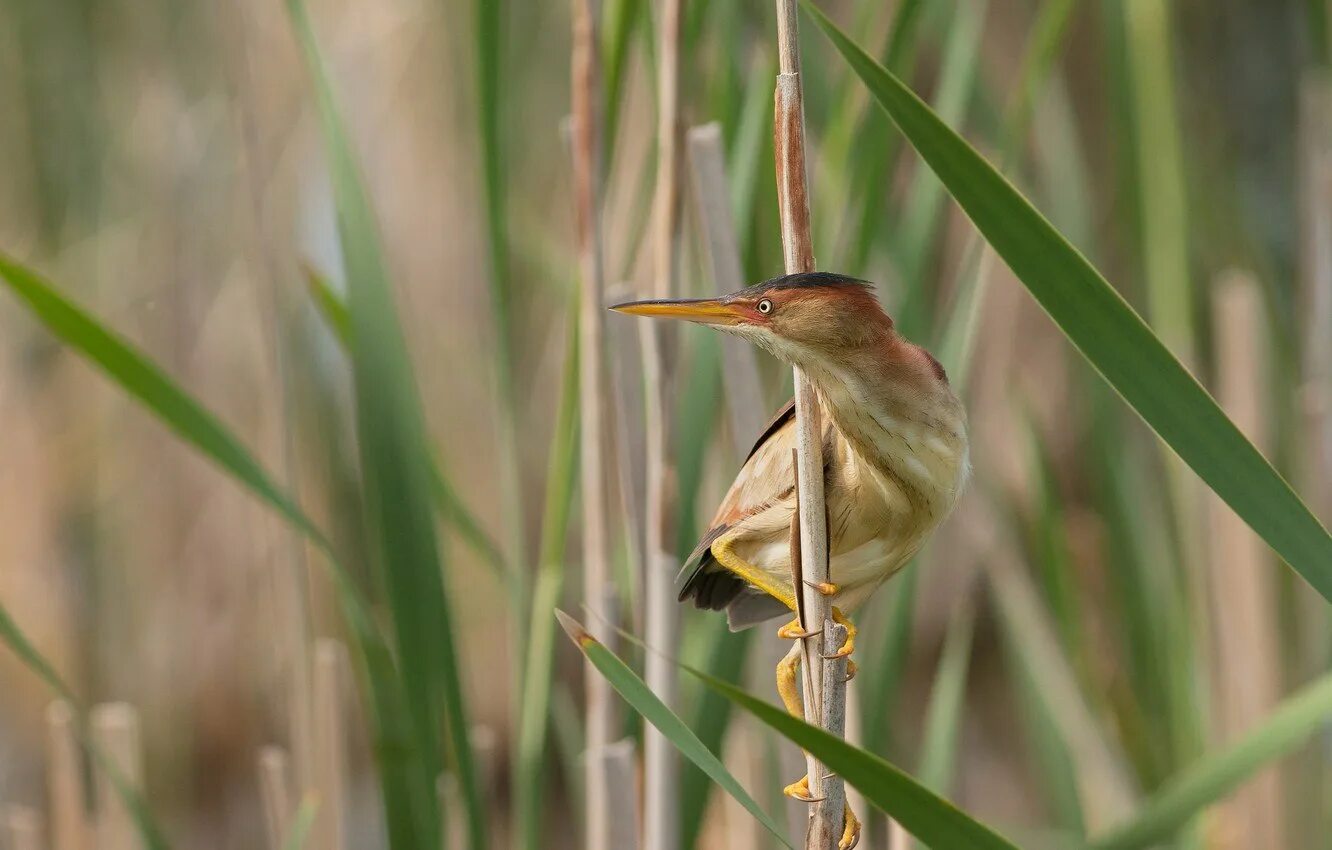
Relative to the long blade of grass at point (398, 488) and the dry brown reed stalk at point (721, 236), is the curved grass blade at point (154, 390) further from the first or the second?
the dry brown reed stalk at point (721, 236)

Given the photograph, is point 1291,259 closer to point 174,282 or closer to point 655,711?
point 174,282

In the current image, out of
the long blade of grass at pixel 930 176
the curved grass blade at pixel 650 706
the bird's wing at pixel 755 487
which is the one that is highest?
the long blade of grass at pixel 930 176

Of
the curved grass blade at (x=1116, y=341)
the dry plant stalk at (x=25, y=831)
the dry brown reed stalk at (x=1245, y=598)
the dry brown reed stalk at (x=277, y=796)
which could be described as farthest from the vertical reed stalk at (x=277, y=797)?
the dry brown reed stalk at (x=1245, y=598)

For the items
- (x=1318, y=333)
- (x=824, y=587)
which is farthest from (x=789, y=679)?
(x=1318, y=333)

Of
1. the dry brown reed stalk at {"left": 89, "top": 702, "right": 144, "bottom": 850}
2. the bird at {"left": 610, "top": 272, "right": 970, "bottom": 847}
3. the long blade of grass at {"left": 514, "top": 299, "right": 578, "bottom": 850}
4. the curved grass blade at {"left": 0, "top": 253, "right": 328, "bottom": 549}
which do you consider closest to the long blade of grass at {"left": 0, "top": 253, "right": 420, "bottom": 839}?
the curved grass blade at {"left": 0, "top": 253, "right": 328, "bottom": 549}

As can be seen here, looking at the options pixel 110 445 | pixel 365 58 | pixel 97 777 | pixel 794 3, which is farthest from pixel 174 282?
pixel 794 3

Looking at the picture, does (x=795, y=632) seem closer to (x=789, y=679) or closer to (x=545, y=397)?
(x=789, y=679)
